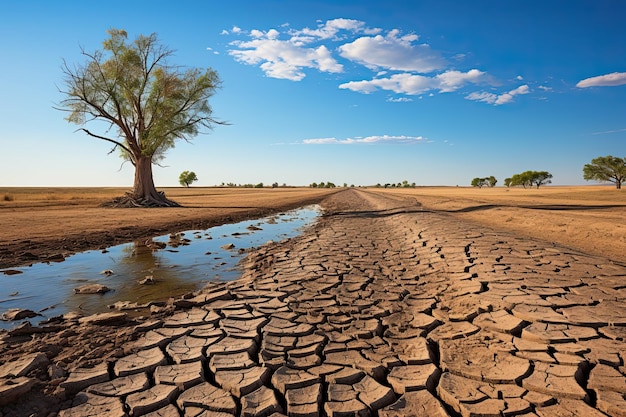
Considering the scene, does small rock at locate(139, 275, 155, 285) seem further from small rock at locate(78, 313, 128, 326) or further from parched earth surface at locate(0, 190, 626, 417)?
small rock at locate(78, 313, 128, 326)

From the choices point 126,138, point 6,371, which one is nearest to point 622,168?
point 126,138

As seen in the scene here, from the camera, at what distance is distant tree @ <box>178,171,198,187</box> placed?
114688 mm

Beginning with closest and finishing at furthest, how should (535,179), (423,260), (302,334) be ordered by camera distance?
(302,334) → (423,260) → (535,179)

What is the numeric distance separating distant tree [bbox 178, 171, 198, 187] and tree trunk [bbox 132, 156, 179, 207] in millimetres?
97154

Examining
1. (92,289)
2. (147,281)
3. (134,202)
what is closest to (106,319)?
(92,289)

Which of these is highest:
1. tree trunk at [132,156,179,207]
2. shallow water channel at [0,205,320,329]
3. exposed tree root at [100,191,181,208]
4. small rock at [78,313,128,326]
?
tree trunk at [132,156,179,207]

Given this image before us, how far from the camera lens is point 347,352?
2.90 metres

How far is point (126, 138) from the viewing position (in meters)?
22.3

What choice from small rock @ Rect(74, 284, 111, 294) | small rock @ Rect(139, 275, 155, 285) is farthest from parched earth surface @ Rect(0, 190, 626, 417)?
small rock @ Rect(139, 275, 155, 285)

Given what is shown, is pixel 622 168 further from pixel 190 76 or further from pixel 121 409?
pixel 121 409

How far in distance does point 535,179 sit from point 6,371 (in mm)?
109116

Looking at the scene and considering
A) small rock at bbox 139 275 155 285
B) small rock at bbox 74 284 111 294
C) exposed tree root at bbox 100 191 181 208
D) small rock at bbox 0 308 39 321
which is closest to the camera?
small rock at bbox 0 308 39 321

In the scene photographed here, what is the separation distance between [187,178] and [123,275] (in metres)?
116

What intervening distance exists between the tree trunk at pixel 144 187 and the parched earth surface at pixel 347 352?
19.6m
